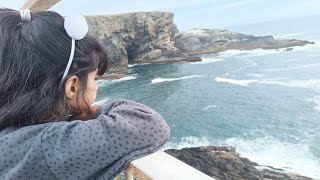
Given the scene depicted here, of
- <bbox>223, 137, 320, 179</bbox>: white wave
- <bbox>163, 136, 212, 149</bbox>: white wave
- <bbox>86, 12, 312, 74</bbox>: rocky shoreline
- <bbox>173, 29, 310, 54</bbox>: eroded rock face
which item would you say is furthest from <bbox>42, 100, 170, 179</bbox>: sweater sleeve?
<bbox>173, 29, 310, 54</bbox>: eroded rock face

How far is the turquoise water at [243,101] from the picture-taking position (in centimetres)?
1481

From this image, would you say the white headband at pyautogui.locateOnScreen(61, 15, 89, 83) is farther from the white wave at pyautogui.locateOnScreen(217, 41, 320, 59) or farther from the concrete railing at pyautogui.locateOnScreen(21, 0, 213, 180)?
the white wave at pyautogui.locateOnScreen(217, 41, 320, 59)

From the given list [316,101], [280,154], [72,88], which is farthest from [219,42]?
[72,88]

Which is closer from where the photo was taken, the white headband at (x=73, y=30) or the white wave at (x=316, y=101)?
the white headband at (x=73, y=30)

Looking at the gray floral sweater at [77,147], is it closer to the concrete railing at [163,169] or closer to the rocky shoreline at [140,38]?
the concrete railing at [163,169]

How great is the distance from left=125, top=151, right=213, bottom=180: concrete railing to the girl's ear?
0.31m

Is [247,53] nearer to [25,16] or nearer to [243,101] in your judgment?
[243,101]

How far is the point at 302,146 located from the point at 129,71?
2383 centimetres

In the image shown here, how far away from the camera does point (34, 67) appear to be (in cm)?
91

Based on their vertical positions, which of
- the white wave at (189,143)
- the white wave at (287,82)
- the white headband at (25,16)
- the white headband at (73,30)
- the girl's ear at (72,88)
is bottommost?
the white wave at (189,143)

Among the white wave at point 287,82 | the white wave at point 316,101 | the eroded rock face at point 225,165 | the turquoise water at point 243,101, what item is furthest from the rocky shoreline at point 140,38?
the eroded rock face at point 225,165

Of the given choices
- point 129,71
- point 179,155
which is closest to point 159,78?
point 129,71

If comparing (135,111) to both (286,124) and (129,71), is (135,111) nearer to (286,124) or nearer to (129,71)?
(286,124)

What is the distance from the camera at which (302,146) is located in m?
14.4
